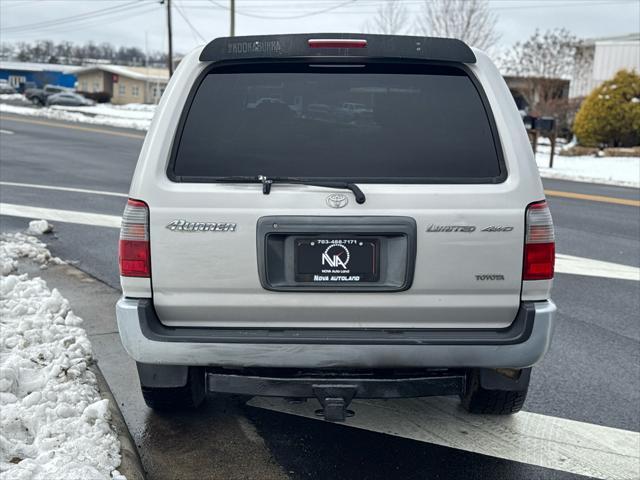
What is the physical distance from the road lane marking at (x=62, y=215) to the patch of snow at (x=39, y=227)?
0.60 meters

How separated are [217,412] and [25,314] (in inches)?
68.7

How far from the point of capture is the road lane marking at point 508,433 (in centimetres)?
363

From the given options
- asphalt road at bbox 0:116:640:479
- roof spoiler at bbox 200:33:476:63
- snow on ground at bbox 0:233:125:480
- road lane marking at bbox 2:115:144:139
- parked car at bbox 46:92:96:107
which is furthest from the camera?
parked car at bbox 46:92:96:107

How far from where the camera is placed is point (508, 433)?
12.8ft

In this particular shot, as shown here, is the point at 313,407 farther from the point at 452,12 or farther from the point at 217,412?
the point at 452,12

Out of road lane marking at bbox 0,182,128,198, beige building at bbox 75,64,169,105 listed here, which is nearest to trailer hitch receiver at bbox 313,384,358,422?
road lane marking at bbox 0,182,128,198

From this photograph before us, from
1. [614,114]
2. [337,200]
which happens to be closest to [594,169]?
[614,114]

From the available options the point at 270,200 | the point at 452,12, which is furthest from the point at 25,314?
the point at 452,12

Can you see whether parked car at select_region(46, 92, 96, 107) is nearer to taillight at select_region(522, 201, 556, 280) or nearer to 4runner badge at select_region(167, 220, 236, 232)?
4runner badge at select_region(167, 220, 236, 232)

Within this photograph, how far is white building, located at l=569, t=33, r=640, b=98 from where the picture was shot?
3484 centimetres

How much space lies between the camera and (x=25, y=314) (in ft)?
16.3

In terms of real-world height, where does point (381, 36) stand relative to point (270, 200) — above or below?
above

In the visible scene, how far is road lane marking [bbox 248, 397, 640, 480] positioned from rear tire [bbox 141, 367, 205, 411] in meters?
0.50

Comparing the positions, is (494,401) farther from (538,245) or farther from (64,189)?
(64,189)
